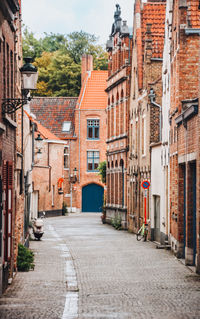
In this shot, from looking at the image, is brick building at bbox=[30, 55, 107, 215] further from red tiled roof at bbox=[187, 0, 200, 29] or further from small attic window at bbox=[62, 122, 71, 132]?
red tiled roof at bbox=[187, 0, 200, 29]

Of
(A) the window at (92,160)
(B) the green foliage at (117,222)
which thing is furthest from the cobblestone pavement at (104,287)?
(A) the window at (92,160)

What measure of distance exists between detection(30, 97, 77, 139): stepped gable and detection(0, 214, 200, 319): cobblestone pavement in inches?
1520

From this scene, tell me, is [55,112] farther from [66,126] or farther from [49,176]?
[49,176]

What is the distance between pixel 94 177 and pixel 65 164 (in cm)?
292

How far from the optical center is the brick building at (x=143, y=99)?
104 ft

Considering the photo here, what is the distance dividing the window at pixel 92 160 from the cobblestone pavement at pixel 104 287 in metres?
38.5

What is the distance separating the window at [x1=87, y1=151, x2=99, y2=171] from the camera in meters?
64.2

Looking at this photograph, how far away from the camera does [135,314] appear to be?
11680 mm

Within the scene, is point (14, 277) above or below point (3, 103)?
below

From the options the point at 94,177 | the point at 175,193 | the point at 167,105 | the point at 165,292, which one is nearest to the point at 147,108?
the point at 167,105

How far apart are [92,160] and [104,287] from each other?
49.2 meters

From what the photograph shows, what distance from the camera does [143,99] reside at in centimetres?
3381

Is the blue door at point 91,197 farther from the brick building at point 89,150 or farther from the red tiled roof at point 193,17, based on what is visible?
the red tiled roof at point 193,17

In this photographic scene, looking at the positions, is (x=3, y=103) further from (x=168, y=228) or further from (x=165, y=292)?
(x=168, y=228)
